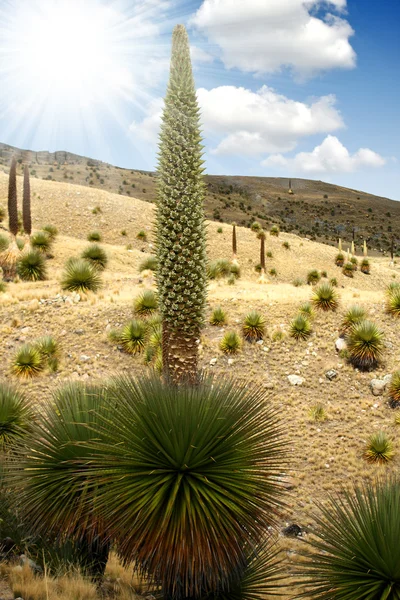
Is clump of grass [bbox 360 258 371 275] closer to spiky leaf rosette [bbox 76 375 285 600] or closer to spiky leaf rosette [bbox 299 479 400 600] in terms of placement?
spiky leaf rosette [bbox 299 479 400 600]

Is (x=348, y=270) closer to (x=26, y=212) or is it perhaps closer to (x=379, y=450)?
(x=26, y=212)

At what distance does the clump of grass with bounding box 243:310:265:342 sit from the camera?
15.8 m

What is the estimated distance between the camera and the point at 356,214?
82688mm

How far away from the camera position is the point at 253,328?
15844 millimetres

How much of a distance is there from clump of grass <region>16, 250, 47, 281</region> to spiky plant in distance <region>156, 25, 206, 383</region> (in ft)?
63.9

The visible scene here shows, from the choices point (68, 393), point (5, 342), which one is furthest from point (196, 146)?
point (5, 342)

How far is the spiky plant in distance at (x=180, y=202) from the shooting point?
4.89 meters

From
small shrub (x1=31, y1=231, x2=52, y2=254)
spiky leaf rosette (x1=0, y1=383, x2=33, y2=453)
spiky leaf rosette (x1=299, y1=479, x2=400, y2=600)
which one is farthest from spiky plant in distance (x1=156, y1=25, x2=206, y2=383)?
small shrub (x1=31, y1=231, x2=52, y2=254)

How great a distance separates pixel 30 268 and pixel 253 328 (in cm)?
1282

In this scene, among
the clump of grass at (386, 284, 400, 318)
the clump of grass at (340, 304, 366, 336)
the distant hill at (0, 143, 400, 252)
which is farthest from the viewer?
the distant hill at (0, 143, 400, 252)

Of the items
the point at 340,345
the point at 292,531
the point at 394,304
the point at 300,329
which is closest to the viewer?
the point at 292,531

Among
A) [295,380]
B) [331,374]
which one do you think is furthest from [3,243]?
[331,374]

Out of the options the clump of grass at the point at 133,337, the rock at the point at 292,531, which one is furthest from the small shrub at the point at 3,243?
the rock at the point at 292,531

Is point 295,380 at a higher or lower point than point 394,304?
lower
